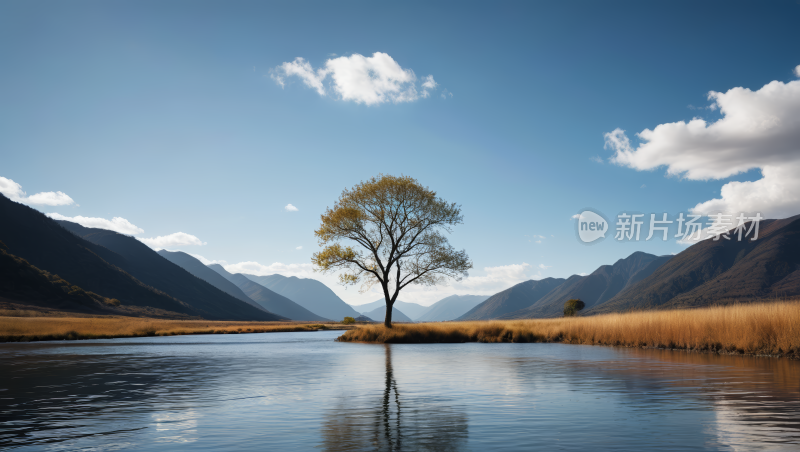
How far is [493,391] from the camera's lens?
44.6 feet

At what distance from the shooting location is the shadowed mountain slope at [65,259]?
175 metres

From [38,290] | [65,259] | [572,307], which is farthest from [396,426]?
[65,259]

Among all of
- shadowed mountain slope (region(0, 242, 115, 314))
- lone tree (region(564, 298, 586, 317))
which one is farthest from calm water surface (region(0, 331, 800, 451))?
shadowed mountain slope (region(0, 242, 115, 314))

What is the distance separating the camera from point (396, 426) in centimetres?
916

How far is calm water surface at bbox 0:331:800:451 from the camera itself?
8.03 m

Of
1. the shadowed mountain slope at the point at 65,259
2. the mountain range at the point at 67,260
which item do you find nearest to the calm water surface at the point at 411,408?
the mountain range at the point at 67,260

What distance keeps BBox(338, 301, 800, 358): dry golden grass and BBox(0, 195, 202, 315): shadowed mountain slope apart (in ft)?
554

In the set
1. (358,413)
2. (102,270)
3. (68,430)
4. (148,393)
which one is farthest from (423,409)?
(102,270)

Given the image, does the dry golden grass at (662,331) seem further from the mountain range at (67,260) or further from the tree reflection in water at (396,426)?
the mountain range at (67,260)

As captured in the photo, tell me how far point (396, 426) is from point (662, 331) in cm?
2598

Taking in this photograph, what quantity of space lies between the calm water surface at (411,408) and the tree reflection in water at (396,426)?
32 mm

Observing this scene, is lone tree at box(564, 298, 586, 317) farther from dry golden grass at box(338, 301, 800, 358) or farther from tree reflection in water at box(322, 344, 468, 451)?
tree reflection in water at box(322, 344, 468, 451)

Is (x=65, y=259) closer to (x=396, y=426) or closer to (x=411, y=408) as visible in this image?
(x=411, y=408)

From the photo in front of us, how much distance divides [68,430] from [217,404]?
339 cm
